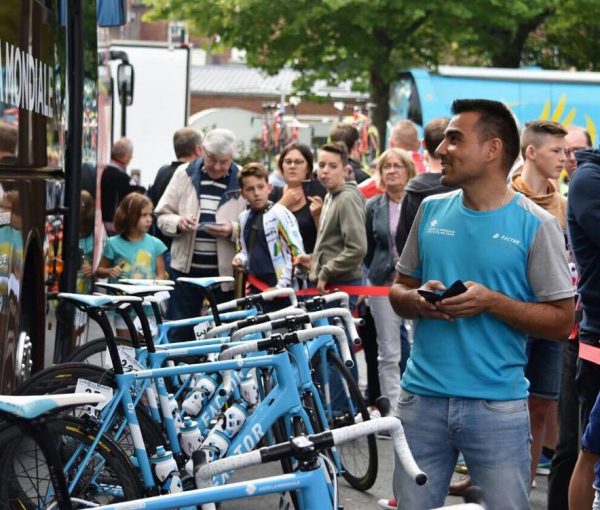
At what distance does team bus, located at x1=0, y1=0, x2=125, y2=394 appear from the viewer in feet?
23.0

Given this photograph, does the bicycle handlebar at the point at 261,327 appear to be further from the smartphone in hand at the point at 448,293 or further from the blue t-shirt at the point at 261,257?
the blue t-shirt at the point at 261,257

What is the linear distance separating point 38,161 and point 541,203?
2.82m

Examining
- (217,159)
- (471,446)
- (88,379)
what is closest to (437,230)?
(471,446)

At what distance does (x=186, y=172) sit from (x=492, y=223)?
19.4 ft

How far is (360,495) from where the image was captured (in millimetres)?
7965

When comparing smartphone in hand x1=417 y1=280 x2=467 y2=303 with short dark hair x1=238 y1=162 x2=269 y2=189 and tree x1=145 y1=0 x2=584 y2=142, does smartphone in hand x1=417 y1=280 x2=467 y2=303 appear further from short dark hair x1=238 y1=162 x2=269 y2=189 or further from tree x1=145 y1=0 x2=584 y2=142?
tree x1=145 y1=0 x2=584 y2=142

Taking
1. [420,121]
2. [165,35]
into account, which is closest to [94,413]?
[420,121]

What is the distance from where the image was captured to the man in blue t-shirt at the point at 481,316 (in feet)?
15.1

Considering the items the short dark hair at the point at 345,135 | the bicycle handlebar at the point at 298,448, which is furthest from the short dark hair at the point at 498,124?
the short dark hair at the point at 345,135

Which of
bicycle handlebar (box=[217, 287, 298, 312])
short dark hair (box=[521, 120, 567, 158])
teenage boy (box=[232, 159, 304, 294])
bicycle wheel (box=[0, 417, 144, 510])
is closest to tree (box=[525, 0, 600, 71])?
teenage boy (box=[232, 159, 304, 294])

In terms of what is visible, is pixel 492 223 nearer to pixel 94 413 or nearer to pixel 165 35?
pixel 94 413

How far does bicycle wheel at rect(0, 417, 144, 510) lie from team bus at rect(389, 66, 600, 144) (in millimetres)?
24971

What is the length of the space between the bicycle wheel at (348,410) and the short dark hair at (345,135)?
14.2 feet

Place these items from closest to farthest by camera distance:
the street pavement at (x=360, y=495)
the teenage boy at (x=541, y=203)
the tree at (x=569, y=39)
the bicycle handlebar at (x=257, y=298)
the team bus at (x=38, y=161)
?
the team bus at (x=38, y=161)
the street pavement at (x=360, y=495)
the teenage boy at (x=541, y=203)
the bicycle handlebar at (x=257, y=298)
the tree at (x=569, y=39)
